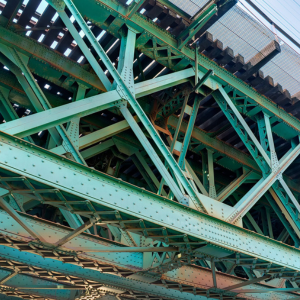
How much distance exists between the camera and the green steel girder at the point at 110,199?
5.85 meters

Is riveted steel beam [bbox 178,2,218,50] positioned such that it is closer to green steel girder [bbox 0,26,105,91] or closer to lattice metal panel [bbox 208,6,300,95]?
lattice metal panel [bbox 208,6,300,95]

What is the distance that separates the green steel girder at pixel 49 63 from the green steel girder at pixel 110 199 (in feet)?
15.2

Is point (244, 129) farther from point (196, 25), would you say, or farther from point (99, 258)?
point (99, 258)

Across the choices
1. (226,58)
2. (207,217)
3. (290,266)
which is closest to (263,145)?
(226,58)

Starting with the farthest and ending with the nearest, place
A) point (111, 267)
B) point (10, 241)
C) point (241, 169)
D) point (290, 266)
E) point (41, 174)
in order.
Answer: point (241, 169), point (111, 267), point (290, 266), point (10, 241), point (41, 174)

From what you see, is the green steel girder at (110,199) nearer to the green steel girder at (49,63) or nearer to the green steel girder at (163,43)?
the green steel girder at (163,43)

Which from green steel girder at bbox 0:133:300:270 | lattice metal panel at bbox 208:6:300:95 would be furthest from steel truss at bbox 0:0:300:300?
lattice metal panel at bbox 208:6:300:95

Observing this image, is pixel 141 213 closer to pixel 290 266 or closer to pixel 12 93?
pixel 290 266

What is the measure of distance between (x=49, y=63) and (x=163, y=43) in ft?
9.88

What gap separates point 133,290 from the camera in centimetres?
1133

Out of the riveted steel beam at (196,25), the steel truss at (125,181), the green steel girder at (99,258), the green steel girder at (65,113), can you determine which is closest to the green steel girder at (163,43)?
the steel truss at (125,181)

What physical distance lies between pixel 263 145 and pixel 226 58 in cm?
275

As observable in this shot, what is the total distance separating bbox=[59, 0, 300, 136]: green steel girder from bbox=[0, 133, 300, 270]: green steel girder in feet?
14.0

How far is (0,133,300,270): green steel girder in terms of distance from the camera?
5848 mm
